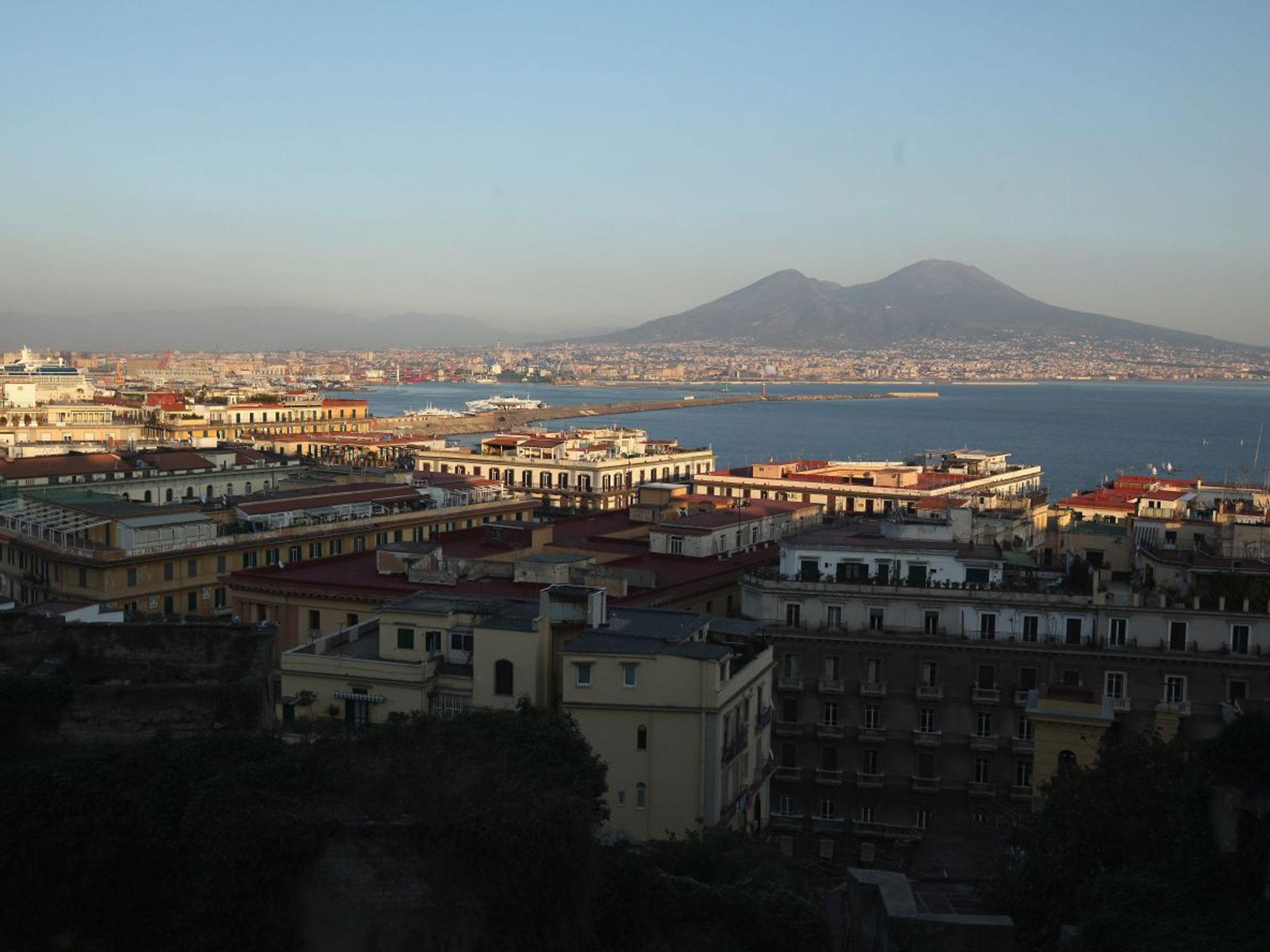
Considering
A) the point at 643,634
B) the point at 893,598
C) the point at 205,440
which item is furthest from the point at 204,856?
the point at 205,440

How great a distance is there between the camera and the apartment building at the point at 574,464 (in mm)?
47719

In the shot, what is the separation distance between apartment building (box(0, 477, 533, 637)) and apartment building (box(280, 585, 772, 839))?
303 inches

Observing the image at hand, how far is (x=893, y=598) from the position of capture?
19.9 metres

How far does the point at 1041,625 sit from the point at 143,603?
1728 cm

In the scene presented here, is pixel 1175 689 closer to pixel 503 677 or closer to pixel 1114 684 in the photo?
pixel 1114 684

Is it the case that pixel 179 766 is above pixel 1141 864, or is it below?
above

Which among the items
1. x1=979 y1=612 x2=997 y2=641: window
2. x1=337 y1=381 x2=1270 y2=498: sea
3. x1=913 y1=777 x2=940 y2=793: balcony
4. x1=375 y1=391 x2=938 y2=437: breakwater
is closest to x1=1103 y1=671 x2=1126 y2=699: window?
x1=979 y1=612 x2=997 y2=641: window

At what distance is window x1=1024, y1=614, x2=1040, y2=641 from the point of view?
1933 centimetres

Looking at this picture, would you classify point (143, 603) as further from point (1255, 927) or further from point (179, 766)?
point (1255, 927)

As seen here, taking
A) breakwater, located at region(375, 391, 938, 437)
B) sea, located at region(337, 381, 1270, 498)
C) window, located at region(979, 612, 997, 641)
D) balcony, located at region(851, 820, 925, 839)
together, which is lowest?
sea, located at region(337, 381, 1270, 498)

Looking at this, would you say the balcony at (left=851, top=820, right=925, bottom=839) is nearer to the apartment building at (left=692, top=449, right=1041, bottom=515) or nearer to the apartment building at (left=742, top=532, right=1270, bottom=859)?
the apartment building at (left=742, top=532, right=1270, bottom=859)

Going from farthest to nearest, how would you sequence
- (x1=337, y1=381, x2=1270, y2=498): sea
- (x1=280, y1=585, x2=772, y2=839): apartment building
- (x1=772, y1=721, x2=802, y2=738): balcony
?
(x1=337, y1=381, x2=1270, y2=498): sea
(x1=772, y1=721, x2=802, y2=738): balcony
(x1=280, y1=585, x2=772, y2=839): apartment building

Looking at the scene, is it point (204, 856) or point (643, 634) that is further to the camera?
point (643, 634)

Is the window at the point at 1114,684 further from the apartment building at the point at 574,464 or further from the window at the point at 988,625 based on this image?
the apartment building at the point at 574,464
